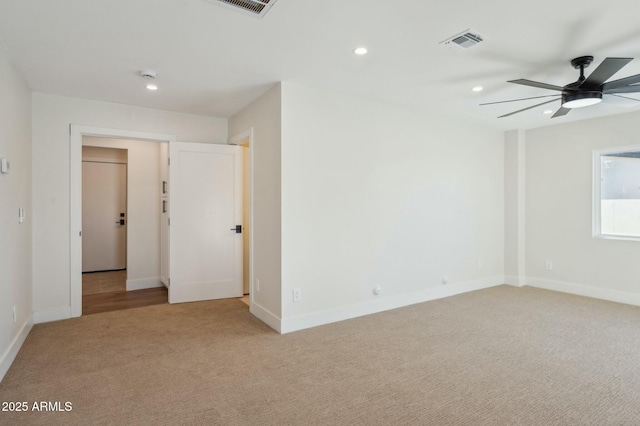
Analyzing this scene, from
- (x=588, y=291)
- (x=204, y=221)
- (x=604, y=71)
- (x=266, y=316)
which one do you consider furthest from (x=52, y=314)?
(x=588, y=291)

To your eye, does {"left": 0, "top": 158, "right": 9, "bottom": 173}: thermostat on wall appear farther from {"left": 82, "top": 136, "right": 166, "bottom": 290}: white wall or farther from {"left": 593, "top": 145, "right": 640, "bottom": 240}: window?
{"left": 593, "top": 145, "right": 640, "bottom": 240}: window

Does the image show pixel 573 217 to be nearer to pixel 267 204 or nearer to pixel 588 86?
pixel 588 86

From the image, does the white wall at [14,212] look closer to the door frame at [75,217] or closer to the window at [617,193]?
the door frame at [75,217]

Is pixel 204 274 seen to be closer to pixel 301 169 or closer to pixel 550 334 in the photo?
pixel 301 169

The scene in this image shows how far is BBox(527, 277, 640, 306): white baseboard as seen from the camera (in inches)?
184

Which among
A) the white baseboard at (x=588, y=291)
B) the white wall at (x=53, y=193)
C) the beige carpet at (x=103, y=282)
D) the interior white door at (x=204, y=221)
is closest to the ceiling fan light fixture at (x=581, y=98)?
the white baseboard at (x=588, y=291)

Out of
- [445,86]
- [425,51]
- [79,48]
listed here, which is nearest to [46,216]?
[79,48]

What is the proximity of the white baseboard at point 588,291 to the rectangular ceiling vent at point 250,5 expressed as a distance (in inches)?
222

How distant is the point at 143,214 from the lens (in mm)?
5617

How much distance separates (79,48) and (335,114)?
7.95 feet

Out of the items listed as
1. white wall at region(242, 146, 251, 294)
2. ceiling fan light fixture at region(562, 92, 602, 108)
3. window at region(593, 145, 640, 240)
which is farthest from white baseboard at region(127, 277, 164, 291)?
window at region(593, 145, 640, 240)

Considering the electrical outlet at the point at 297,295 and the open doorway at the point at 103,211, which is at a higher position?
the open doorway at the point at 103,211

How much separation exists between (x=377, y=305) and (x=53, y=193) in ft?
13.1

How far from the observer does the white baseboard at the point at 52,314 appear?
383 centimetres
